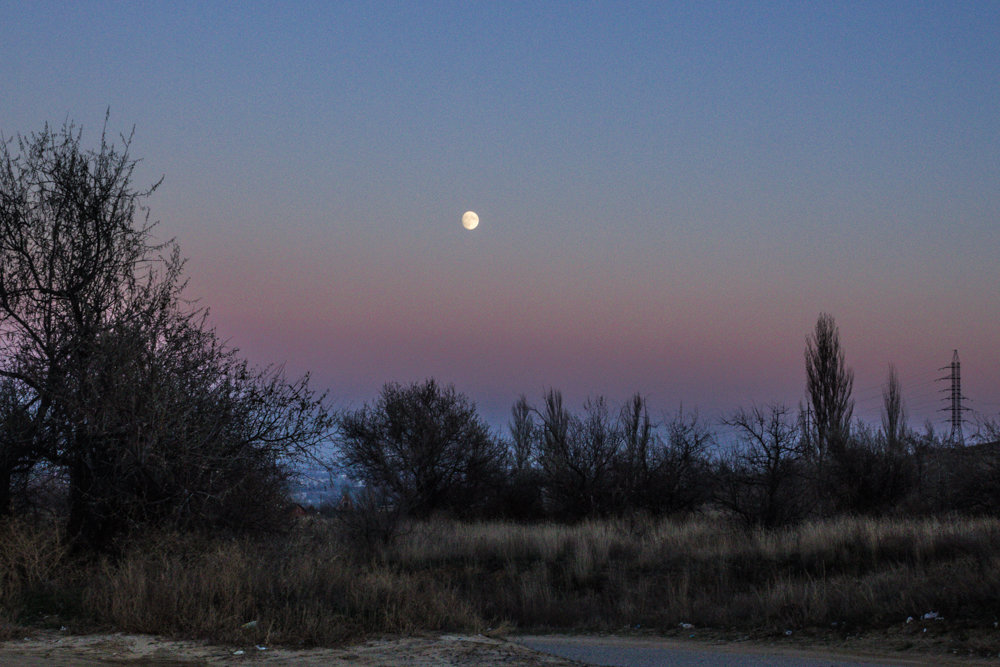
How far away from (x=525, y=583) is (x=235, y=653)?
36.0 feet

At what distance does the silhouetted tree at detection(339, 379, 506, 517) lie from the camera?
1436 inches

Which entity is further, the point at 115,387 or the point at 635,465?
the point at 635,465

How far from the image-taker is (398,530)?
84.7ft

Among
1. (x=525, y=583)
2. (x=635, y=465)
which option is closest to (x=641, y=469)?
(x=635, y=465)

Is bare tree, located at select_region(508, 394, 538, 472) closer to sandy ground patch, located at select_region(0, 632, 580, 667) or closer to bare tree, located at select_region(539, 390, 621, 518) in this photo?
bare tree, located at select_region(539, 390, 621, 518)

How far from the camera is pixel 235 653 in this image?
987 cm

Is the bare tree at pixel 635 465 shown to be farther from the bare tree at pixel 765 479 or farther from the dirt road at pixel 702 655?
the dirt road at pixel 702 655

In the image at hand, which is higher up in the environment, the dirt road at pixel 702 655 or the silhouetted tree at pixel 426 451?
the silhouetted tree at pixel 426 451

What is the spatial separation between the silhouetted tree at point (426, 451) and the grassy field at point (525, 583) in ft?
36.2

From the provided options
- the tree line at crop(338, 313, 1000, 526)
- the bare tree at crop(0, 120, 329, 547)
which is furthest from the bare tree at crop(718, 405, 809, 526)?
the bare tree at crop(0, 120, 329, 547)

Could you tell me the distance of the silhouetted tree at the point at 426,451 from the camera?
36.5 meters

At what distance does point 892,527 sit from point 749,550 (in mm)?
3573

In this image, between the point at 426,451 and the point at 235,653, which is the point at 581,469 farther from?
the point at 235,653

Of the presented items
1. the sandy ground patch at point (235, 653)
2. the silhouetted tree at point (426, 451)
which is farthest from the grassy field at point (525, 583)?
the silhouetted tree at point (426, 451)
